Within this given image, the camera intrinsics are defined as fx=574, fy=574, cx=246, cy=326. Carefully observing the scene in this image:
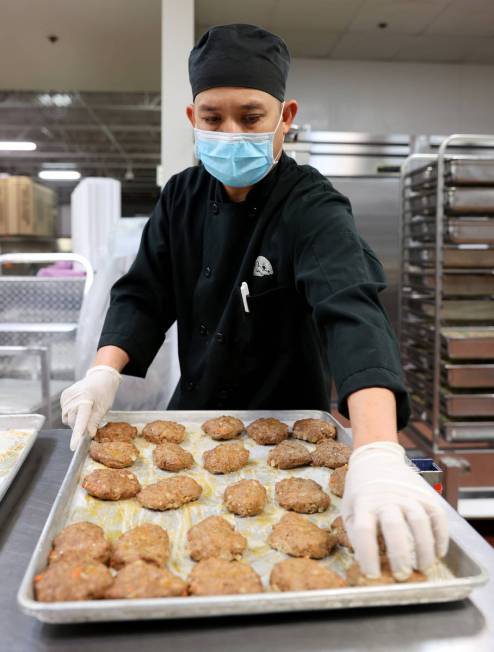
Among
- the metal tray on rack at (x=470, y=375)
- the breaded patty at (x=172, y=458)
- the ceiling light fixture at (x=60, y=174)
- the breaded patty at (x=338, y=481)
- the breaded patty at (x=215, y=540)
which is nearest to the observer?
A: the breaded patty at (x=215, y=540)

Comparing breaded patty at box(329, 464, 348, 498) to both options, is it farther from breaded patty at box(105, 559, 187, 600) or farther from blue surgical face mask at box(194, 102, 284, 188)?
blue surgical face mask at box(194, 102, 284, 188)

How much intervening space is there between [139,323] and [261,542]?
0.83 meters

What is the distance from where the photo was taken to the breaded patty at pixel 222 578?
75cm

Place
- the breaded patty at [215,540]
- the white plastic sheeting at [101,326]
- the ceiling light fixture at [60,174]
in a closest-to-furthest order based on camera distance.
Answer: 1. the breaded patty at [215,540]
2. the white plastic sheeting at [101,326]
3. the ceiling light fixture at [60,174]

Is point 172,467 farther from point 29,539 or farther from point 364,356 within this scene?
point 364,356

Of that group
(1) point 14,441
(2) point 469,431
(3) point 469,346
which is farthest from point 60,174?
(1) point 14,441

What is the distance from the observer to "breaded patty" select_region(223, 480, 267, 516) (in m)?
1.03

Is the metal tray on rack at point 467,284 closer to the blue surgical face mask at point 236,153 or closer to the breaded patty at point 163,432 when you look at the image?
the blue surgical face mask at point 236,153

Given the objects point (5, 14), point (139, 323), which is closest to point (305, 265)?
point (139, 323)

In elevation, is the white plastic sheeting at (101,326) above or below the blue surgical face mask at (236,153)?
below

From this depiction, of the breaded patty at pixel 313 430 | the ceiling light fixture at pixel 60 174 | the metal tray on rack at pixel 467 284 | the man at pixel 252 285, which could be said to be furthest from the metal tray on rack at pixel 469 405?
the ceiling light fixture at pixel 60 174

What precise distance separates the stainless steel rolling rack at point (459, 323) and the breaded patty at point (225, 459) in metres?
2.14

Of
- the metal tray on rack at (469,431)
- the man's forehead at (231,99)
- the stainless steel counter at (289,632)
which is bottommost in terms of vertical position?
the metal tray on rack at (469,431)

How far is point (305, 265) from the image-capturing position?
129cm
